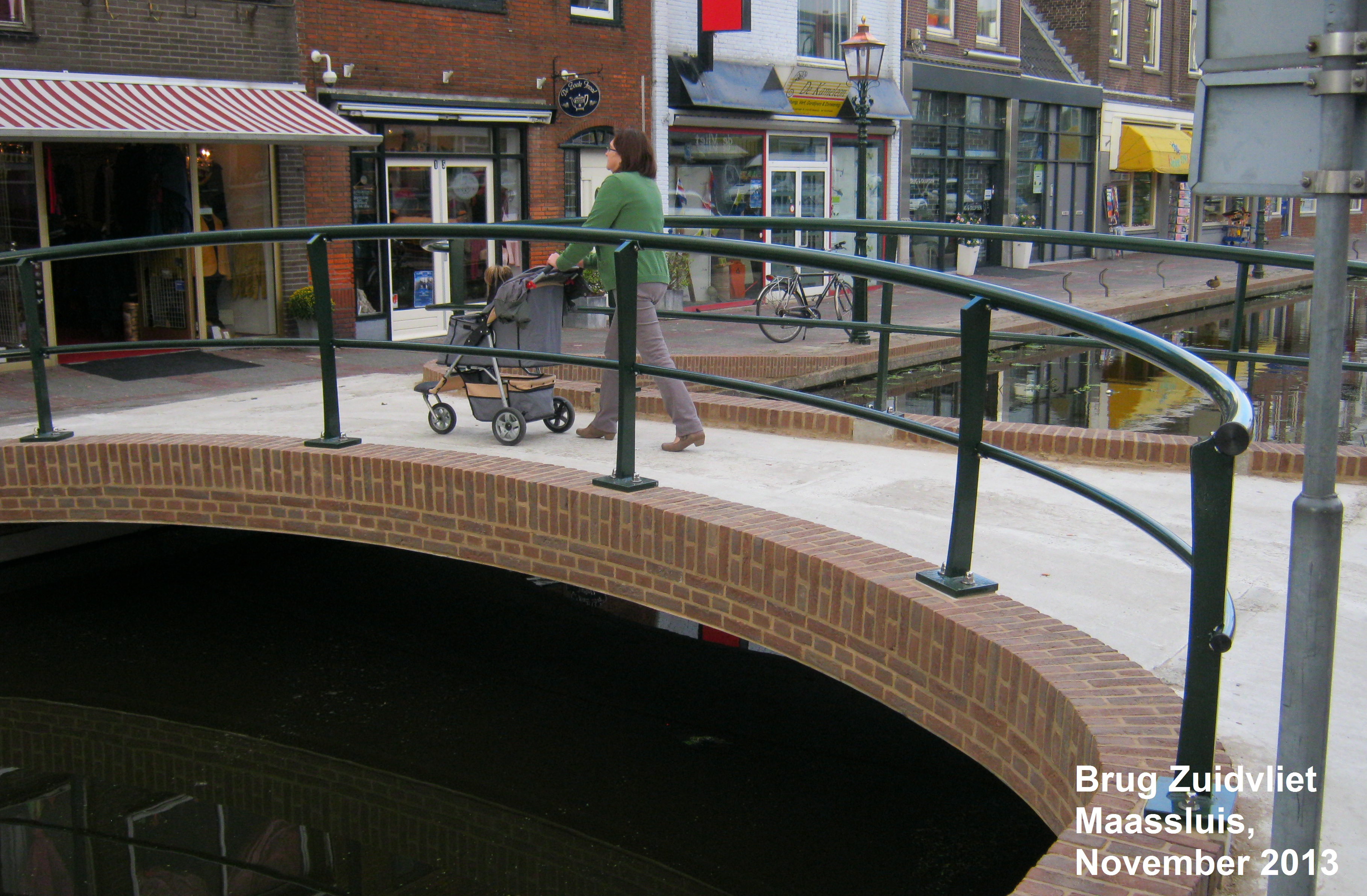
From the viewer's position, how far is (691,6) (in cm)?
1938

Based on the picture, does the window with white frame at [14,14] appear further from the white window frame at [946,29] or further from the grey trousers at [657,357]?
the white window frame at [946,29]

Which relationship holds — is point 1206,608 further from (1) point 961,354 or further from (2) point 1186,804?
(1) point 961,354

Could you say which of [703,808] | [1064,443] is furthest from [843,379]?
[703,808]

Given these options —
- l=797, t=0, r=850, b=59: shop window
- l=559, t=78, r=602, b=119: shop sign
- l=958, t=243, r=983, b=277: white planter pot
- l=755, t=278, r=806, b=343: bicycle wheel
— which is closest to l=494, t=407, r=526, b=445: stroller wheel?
l=755, t=278, r=806, b=343: bicycle wheel

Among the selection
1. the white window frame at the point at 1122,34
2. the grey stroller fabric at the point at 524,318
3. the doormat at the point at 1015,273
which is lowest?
the doormat at the point at 1015,273

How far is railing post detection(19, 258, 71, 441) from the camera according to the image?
622 centimetres

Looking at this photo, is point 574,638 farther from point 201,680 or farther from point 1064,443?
point 1064,443

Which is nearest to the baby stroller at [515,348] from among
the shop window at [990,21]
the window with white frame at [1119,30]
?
the shop window at [990,21]

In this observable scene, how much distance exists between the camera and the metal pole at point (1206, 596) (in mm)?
2527

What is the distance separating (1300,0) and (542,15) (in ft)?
51.1

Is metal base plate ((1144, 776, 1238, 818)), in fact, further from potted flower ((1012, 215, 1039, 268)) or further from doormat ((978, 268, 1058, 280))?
potted flower ((1012, 215, 1039, 268))

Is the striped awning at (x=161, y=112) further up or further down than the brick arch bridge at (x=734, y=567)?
further up

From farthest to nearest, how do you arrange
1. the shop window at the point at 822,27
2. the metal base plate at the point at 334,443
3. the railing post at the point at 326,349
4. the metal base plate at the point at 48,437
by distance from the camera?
the shop window at the point at 822,27, the metal base plate at the point at 48,437, the metal base plate at the point at 334,443, the railing post at the point at 326,349

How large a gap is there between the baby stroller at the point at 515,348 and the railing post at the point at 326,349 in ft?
2.74
